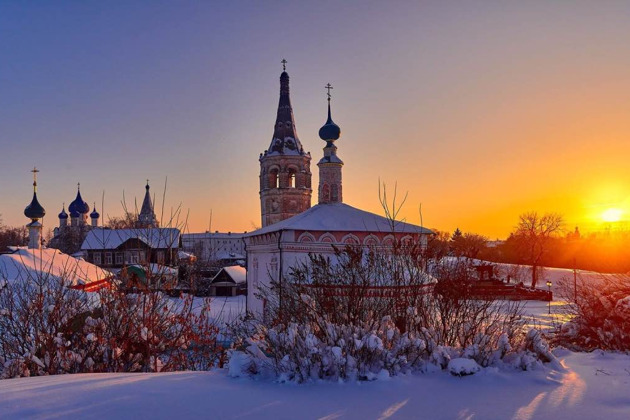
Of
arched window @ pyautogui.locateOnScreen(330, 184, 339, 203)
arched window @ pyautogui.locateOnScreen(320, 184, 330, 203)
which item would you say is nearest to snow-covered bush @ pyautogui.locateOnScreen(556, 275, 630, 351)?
arched window @ pyautogui.locateOnScreen(330, 184, 339, 203)

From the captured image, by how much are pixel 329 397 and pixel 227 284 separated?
95.0 feet

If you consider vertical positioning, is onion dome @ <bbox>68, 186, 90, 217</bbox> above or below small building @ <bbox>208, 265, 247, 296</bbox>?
above

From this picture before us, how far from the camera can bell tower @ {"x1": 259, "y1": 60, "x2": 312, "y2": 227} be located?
3122 centimetres

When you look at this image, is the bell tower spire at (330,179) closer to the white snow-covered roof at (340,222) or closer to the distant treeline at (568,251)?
the white snow-covered roof at (340,222)

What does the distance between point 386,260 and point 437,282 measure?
34.7 inches

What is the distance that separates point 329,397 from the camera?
3.80 metres

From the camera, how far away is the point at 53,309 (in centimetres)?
629

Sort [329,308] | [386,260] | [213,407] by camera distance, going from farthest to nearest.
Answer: [386,260]
[329,308]
[213,407]

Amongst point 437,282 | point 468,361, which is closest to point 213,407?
point 468,361

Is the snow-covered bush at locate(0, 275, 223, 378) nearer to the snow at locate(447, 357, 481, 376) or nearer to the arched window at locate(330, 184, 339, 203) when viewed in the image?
the snow at locate(447, 357, 481, 376)

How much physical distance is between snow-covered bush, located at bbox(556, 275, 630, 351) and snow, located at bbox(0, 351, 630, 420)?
4.95 feet

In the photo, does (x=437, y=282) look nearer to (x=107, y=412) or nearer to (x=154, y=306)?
(x=154, y=306)

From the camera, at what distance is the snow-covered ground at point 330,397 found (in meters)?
3.41

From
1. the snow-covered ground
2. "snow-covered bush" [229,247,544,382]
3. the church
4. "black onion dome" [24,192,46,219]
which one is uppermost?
"black onion dome" [24,192,46,219]
